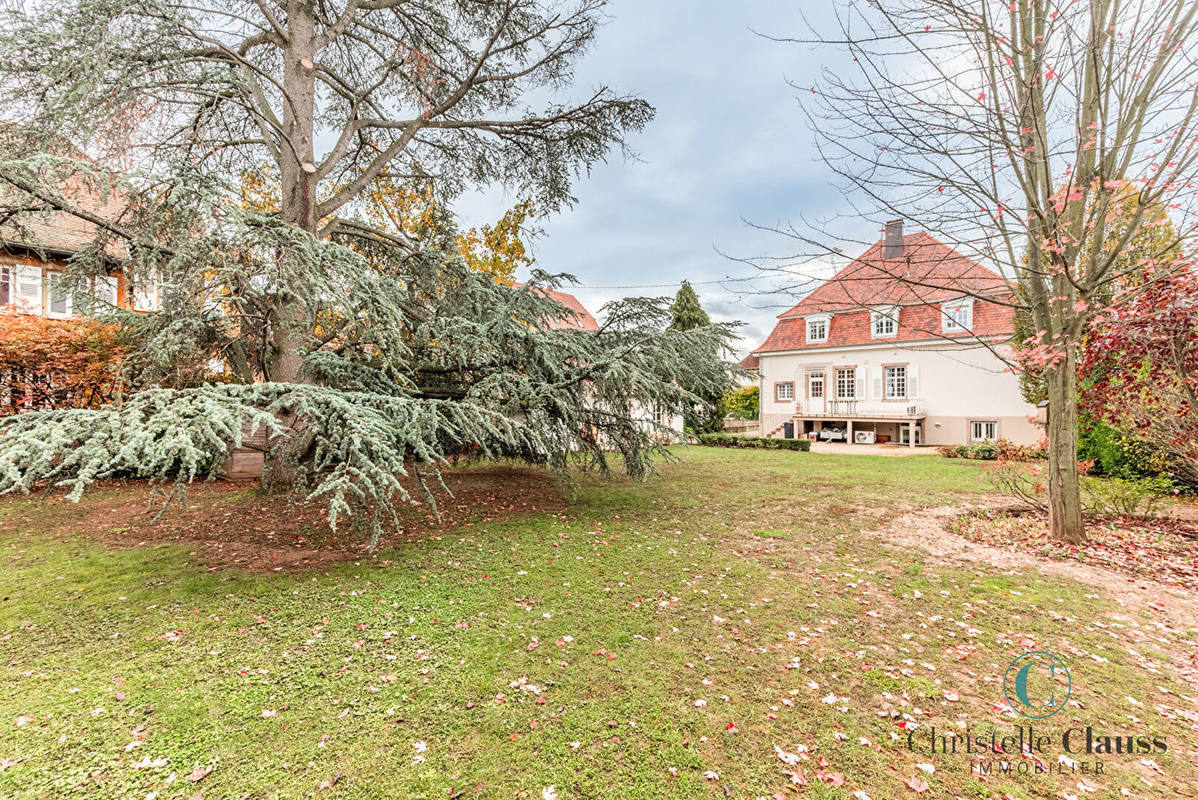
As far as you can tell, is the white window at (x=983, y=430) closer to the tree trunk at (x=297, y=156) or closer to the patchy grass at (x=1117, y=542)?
the patchy grass at (x=1117, y=542)

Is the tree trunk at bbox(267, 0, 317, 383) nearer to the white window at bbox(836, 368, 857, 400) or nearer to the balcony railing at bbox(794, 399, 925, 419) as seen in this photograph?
the balcony railing at bbox(794, 399, 925, 419)

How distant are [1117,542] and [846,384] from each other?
1522cm

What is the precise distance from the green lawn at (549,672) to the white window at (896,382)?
52.8ft

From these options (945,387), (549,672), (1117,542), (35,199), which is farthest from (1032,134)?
(945,387)

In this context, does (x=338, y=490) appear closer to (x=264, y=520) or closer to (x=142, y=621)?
(x=142, y=621)

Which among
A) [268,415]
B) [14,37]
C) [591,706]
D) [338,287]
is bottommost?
[591,706]

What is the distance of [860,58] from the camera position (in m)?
5.02

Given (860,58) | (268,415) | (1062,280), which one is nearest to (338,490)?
(268,415)

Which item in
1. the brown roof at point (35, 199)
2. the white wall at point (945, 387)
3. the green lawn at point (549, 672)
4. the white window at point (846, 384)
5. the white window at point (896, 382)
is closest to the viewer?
Result: the green lawn at point (549, 672)

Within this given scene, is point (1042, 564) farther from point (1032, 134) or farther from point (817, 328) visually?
point (817, 328)

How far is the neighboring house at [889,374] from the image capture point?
16.5 m

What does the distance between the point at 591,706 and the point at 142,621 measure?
11.3 ft

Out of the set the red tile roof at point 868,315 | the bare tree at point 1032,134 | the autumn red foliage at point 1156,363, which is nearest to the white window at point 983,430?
the red tile roof at point 868,315

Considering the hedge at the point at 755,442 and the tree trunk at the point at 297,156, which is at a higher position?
the tree trunk at the point at 297,156
